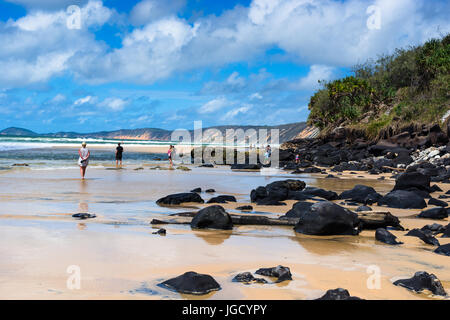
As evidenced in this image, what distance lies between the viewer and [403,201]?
35.3 feet

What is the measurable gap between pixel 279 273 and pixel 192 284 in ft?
3.20

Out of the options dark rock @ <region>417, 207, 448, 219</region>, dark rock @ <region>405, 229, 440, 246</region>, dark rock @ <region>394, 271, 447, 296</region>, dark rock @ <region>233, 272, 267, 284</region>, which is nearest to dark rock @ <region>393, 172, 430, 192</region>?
dark rock @ <region>417, 207, 448, 219</region>

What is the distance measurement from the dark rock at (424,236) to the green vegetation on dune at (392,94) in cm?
2913

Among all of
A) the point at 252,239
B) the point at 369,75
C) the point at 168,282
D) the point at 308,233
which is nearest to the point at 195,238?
the point at 252,239

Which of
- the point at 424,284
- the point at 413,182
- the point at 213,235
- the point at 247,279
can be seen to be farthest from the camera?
the point at 413,182

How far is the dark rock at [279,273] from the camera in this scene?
183 inches

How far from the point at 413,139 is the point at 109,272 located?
31.6 metres

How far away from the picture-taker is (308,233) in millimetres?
7461

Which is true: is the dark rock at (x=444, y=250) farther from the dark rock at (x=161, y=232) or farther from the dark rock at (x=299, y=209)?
the dark rock at (x=161, y=232)

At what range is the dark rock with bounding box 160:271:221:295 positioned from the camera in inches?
166

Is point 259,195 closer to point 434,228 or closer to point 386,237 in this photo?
point 434,228

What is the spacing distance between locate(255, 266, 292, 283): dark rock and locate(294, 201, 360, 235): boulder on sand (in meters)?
2.68

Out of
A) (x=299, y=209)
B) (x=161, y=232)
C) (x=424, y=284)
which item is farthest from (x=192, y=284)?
(x=299, y=209)

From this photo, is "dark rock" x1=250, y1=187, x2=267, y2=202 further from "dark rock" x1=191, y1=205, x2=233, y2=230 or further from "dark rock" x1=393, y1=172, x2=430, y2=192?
"dark rock" x1=393, y1=172, x2=430, y2=192
